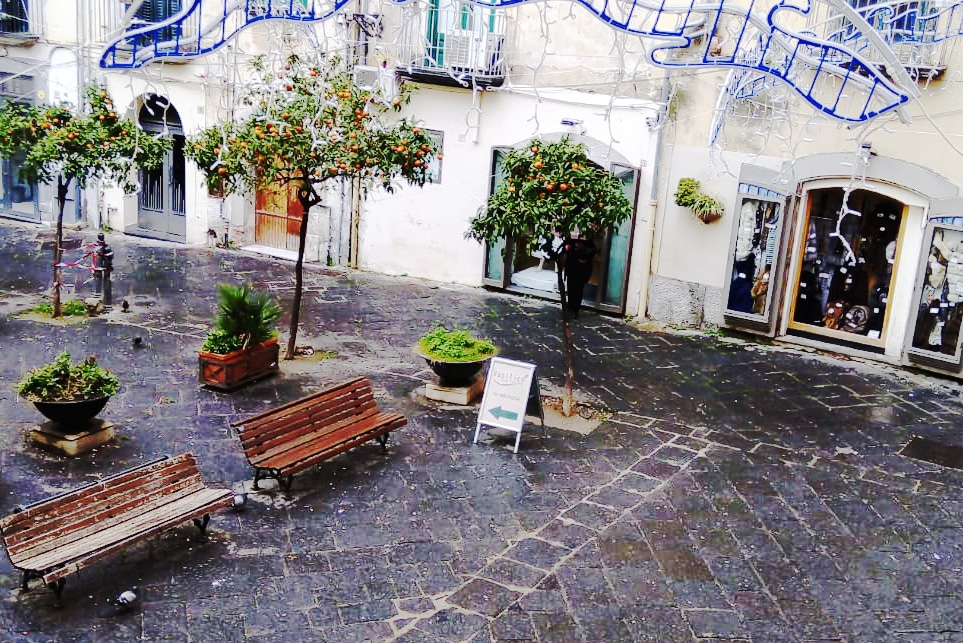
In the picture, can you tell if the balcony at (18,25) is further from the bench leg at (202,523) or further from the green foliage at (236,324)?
the bench leg at (202,523)

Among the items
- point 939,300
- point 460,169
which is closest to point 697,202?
point 939,300

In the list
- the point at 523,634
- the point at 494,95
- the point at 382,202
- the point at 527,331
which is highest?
the point at 494,95

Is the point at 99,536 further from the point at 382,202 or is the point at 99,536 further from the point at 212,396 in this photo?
the point at 382,202

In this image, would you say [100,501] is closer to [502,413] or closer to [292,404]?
[292,404]

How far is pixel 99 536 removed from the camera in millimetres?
7219

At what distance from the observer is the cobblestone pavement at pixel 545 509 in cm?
702

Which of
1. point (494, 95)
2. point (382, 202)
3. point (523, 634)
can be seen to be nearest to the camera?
point (523, 634)

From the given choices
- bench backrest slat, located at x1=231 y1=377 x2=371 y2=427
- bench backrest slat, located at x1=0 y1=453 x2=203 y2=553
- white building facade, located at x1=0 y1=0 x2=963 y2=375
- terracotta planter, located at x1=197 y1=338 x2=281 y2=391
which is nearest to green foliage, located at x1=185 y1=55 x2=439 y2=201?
white building facade, located at x1=0 y1=0 x2=963 y2=375

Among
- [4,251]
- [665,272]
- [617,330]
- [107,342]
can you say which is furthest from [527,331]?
[4,251]

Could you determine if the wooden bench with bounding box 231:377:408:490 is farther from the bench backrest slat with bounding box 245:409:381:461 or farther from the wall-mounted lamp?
the wall-mounted lamp

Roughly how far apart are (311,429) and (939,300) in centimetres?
787

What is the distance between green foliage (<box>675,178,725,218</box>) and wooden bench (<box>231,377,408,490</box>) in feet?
19.8

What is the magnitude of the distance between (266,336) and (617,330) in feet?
17.0

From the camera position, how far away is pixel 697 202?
14188mm
